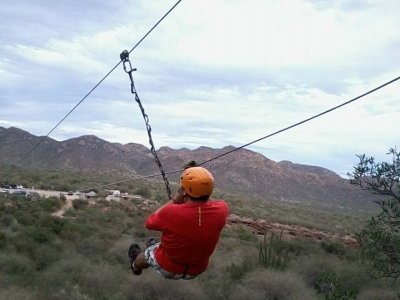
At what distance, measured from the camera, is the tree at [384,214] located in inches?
320

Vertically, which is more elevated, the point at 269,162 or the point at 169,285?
the point at 269,162

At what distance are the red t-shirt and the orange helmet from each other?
19 cm

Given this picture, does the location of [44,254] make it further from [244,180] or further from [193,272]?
[244,180]

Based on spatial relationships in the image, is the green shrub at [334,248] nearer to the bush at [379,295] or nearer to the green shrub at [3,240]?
the bush at [379,295]

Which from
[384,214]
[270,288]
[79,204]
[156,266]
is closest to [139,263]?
[156,266]

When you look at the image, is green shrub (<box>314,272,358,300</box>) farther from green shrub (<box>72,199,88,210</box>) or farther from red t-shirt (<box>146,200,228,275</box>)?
green shrub (<box>72,199,88,210</box>)

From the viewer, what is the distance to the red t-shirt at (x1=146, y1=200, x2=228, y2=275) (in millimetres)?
5000

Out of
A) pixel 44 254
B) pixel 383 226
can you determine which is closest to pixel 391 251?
pixel 383 226

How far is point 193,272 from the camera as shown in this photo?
5.45 meters

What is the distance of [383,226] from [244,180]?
307 feet

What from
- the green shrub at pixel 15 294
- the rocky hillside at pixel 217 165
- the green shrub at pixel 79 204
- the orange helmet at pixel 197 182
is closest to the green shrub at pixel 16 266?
the green shrub at pixel 15 294

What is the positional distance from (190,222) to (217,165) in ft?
339

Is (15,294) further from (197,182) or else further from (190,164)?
(197,182)

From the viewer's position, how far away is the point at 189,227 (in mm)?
4988
